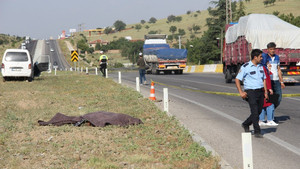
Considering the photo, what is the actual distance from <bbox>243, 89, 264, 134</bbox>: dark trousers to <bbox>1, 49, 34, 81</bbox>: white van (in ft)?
68.2

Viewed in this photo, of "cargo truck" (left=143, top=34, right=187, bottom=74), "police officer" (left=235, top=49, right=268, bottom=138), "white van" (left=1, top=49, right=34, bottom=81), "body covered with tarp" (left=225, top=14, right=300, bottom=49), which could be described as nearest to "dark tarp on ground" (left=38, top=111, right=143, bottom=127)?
"police officer" (left=235, top=49, right=268, bottom=138)

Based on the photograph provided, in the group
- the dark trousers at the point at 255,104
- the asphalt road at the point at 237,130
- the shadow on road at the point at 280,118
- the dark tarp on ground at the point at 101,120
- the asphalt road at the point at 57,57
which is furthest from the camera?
the asphalt road at the point at 57,57

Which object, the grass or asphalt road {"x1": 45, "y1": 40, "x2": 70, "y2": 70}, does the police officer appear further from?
asphalt road {"x1": 45, "y1": 40, "x2": 70, "y2": 70}

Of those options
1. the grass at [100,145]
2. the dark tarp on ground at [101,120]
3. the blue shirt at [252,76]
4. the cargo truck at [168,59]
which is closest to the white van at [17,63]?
the cargo truck at [168,59]

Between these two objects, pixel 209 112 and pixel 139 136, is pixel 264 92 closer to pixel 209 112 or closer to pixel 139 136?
pixel 139 136

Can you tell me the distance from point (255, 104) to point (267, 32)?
14.0 meters

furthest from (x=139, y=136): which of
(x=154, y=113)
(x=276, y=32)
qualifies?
(x=276, y=32)

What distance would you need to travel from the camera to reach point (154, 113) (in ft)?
38.3

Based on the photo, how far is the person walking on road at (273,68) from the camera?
1030 centimetres

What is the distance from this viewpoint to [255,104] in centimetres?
855

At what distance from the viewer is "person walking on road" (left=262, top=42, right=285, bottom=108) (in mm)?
10297

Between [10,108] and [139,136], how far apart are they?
6.60m

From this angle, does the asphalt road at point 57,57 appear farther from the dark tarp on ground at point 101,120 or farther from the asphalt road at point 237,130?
the dark tarp on ground at point 101,120

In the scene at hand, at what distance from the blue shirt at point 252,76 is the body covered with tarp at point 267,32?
41.9 feet
